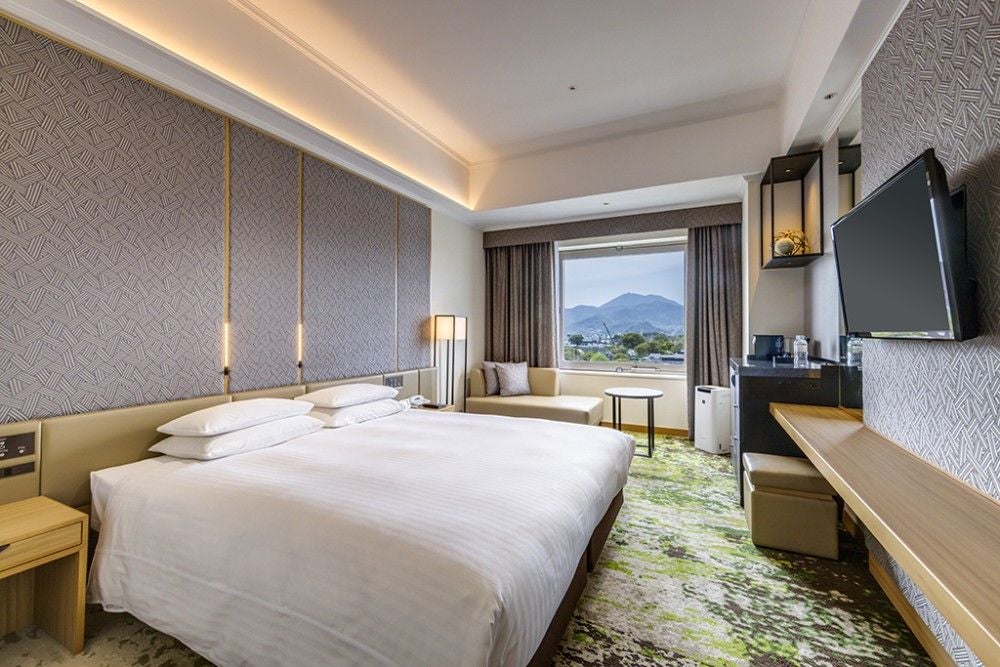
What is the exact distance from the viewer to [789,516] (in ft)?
7.70

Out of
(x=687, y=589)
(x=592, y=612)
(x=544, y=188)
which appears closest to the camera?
(x=592, y=612)

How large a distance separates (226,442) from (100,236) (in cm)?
120

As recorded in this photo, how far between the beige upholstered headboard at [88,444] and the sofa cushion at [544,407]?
3.15 meters

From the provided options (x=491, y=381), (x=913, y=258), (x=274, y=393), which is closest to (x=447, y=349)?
(x=491, y=381)

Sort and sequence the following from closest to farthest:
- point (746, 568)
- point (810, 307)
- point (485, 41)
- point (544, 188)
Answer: point (746, 568)
point (485, 41)
point (810, 307)
point (544, 188)

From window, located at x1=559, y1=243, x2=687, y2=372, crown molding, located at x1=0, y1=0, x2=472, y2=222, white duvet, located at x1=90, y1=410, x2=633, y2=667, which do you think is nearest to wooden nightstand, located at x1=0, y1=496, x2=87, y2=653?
white duvet, located at x1=90, y1=410, x2=633, y2=667

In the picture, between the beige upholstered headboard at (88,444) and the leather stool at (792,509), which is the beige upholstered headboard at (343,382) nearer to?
the beige upholstered headboard at (88,444)

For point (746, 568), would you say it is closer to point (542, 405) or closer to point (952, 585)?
point (952, 585)

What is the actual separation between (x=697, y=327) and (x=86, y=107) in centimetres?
527

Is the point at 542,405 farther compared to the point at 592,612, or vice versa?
the point at 542,405

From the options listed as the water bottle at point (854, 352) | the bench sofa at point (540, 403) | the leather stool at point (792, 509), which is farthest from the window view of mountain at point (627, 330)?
the leather stool at point (792, 509)

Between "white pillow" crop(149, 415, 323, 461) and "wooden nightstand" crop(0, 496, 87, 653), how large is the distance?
43 centimetres

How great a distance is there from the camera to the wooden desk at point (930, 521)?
77 centimetres

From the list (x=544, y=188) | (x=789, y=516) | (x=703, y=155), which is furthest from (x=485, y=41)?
(x=789, y=516)
